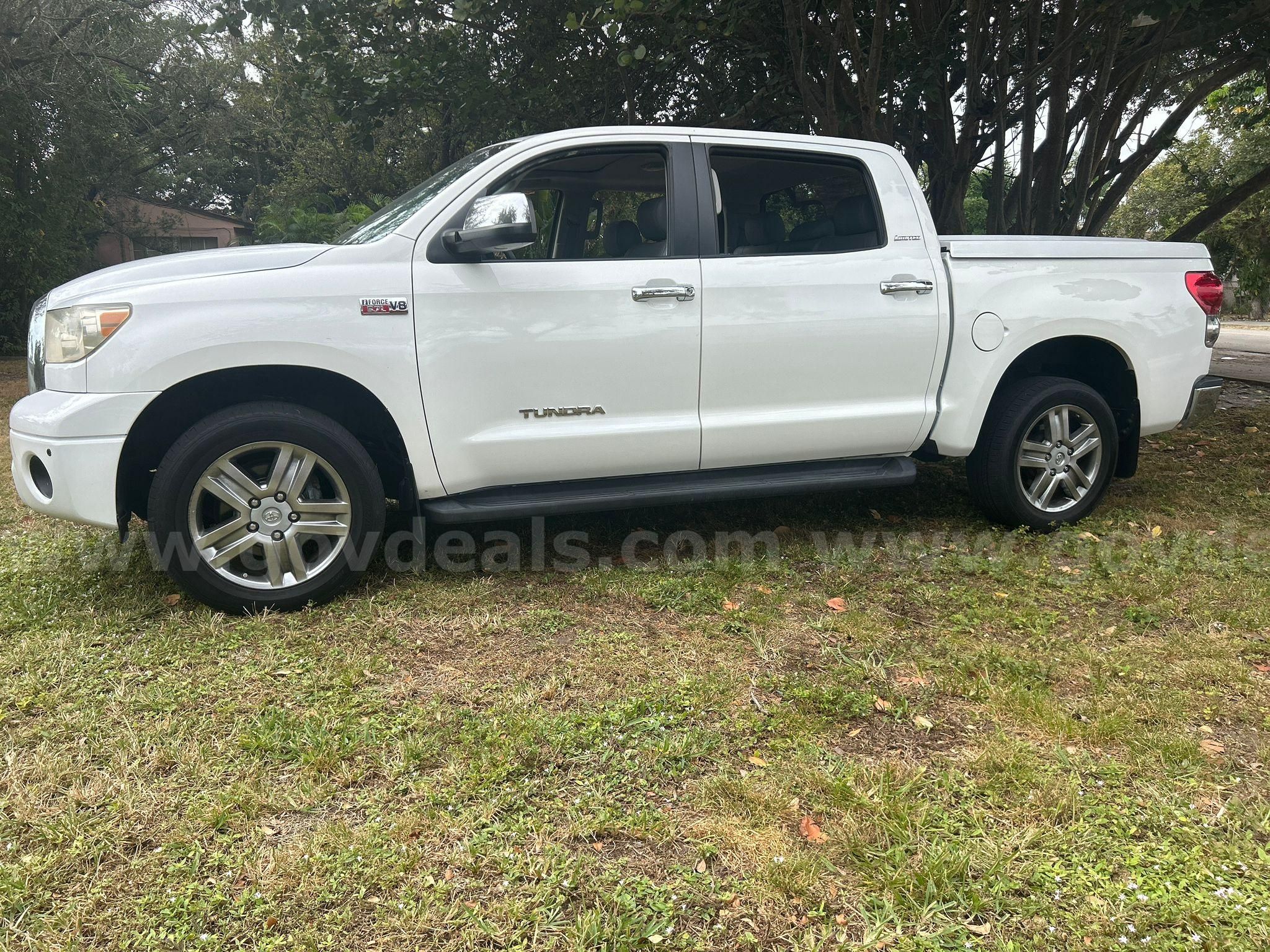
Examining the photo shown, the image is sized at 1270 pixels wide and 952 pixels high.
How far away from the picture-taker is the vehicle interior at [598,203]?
13.5 feet

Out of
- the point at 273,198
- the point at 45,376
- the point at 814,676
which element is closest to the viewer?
the point at 814,676

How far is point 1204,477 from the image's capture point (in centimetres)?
615

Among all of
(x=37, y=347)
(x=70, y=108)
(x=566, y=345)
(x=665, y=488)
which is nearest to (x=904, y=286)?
(x=665, y=488)

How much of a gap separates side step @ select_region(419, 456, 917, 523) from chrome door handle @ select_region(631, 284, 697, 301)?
2.60ft

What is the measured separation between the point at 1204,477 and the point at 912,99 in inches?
177

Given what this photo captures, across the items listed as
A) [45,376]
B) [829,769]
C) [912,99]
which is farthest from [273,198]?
[829,769]

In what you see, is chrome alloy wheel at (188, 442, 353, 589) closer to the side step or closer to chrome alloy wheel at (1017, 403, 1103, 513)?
the side step

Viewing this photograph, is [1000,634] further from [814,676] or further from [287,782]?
[287,782]

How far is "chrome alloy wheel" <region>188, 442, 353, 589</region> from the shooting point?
356cm

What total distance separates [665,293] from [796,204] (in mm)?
1230

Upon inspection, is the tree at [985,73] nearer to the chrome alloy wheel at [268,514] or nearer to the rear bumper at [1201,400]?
the rear bumper at [1201,400]

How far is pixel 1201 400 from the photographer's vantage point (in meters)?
4.88

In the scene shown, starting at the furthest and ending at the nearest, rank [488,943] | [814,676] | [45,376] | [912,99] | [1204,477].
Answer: [912,99] < [1204,477] < [45,376] < [814,676] < [488,943]

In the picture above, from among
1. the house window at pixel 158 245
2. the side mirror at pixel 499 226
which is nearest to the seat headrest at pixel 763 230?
the side mirror at pixel 499 226
